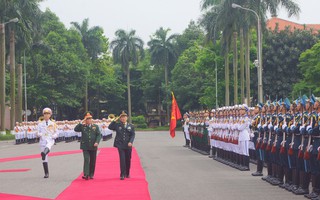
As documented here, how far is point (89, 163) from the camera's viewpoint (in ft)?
54.8

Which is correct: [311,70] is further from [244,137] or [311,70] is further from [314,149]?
[314,149]

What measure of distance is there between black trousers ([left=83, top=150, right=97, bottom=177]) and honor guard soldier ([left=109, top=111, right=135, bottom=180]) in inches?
27.6

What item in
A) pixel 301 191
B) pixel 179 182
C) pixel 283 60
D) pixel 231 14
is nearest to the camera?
pixel 301 191

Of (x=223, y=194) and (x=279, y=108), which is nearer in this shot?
(x=223, y=194)

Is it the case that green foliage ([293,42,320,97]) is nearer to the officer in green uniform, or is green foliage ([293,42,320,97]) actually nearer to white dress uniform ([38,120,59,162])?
the officer in green uniform

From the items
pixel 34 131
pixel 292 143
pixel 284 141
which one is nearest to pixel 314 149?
pixel 292 143

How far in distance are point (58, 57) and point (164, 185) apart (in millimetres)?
63402

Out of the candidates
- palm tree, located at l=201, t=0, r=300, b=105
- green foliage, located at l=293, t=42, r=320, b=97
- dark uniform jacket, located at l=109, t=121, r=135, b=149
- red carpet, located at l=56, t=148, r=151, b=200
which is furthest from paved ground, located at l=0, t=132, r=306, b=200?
green foliage, located at l=293, t=42, r=320, b=97

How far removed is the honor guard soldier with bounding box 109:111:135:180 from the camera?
54.1 ft

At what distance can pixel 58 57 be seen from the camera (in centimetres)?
7644

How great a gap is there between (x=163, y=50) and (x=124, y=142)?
7987cm

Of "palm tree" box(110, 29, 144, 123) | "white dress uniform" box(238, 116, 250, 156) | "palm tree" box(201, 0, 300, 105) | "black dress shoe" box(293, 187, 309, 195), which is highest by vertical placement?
"palm tree" box(110, 29, 144, 123)

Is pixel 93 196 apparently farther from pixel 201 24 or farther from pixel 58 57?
pixel 58 57

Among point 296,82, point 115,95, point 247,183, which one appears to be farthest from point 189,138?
point 115,95
